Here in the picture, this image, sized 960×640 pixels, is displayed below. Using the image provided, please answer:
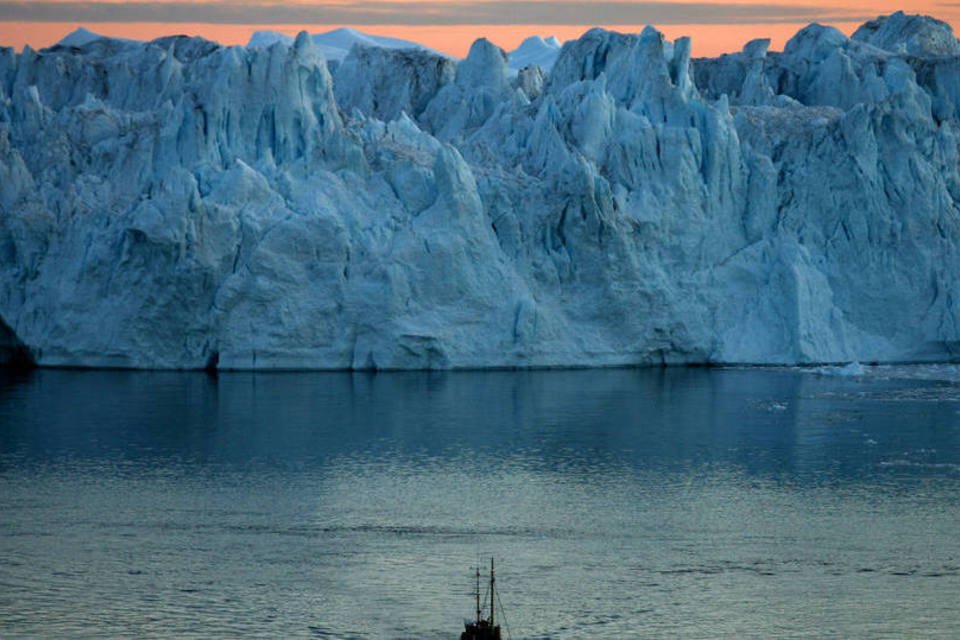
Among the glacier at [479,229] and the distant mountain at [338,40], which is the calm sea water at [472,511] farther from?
the distant mountain at [338,40]

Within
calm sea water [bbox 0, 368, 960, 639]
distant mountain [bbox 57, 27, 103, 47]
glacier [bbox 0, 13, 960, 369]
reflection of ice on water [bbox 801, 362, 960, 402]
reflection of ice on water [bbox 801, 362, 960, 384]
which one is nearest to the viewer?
calm sea water [bbox 0, 368, 960, 639]

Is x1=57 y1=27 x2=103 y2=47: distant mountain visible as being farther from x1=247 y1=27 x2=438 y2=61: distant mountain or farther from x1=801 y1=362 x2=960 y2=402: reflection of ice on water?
x1=801 y1=362 x2=960 y2=402: reflection of ice on water

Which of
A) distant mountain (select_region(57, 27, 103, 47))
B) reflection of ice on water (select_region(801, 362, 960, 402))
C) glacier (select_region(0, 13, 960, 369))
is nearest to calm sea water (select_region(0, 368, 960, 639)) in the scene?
reflection of ice on water (select_region(801, 362, 960, 402))

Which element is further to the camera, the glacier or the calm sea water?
the glacier

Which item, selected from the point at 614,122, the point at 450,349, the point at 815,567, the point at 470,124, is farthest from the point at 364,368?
the point at 815,567

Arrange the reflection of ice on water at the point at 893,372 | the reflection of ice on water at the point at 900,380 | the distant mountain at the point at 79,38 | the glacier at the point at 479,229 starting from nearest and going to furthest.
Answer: the reflection of ice on water at the point at 900,380 → the glacier at the point at 479,229 → the reflection of ice on water at the point at 893,372 → the distant mountain at the point at 79,38

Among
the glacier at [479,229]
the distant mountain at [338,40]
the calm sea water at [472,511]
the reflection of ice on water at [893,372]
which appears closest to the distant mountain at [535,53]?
the distant mountain at [338,40]
